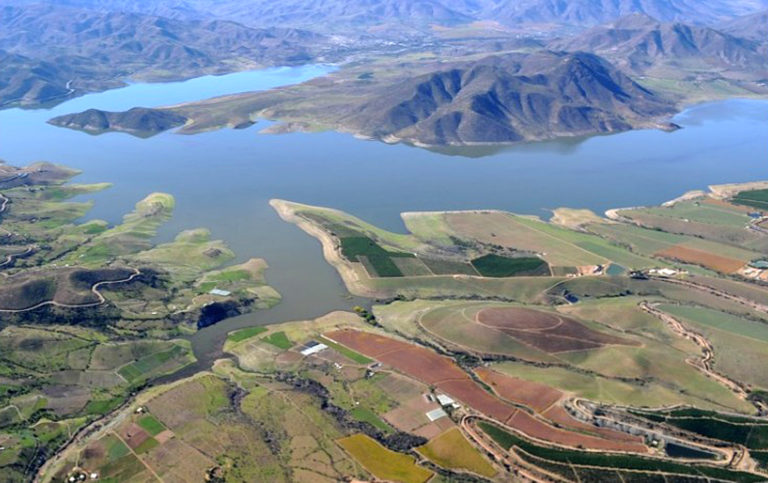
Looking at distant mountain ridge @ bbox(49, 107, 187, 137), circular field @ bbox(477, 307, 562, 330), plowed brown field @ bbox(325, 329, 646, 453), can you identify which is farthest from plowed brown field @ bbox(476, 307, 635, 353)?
distant mountain ridge @ bbox(49, 107, 187, 137)

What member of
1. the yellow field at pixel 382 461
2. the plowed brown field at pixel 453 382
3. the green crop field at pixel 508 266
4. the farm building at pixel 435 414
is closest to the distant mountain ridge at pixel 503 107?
the green crop field at pixel 508 266

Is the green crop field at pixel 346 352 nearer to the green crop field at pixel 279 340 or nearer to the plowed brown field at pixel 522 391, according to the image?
the green crop field at pixel 279 340

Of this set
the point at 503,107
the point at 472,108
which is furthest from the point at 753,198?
the point at 503,107

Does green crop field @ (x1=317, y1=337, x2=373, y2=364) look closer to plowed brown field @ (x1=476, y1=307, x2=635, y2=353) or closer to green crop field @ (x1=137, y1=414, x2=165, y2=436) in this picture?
plowed brown field @ (x1=476, y1=307, x2=635, y2=353)

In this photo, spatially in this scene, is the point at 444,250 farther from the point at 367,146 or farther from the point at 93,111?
the point at 93,111

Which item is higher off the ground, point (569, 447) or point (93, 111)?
point (93, 111)

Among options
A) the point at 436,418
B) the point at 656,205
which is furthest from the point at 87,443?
the point at 656,205
